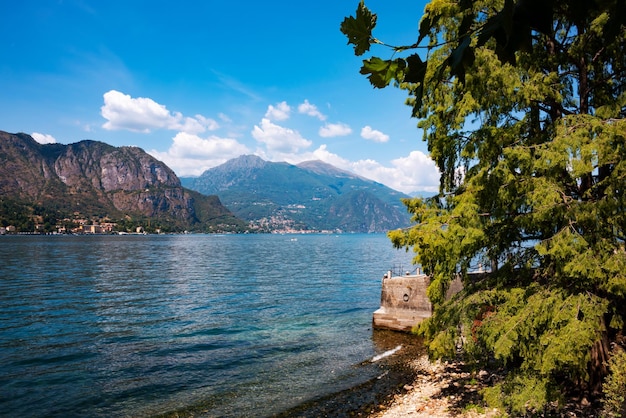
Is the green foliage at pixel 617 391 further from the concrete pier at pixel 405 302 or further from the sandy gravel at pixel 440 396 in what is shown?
the concrete pier at pixel 405 302

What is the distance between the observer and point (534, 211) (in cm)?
919

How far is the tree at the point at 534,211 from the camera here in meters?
8.21

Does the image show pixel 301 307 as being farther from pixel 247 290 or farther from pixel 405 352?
pixel 405 352

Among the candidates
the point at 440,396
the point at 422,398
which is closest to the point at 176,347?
the point at 422,398

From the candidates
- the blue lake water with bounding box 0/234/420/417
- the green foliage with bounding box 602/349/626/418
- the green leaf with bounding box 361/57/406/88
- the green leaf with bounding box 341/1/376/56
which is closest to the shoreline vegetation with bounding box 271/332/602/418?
the blue lake water with bounding box 0/234/420/417

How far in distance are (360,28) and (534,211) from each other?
9.29m

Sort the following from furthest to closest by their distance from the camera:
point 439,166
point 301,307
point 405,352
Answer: point 301,307
point 405,352
point 439,166

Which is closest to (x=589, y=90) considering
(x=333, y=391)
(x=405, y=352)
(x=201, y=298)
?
(x=333, y=391)

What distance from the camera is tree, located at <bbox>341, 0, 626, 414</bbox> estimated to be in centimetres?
821

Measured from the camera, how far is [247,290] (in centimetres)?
4275

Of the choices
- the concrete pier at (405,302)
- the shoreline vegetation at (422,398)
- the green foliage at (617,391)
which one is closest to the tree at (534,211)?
the green foliage at (617,391)

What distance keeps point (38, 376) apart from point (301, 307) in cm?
1972

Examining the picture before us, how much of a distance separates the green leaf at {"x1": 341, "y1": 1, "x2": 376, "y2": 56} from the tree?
6317mm

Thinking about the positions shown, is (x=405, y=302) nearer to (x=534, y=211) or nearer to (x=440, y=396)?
(x=440, y=396)
